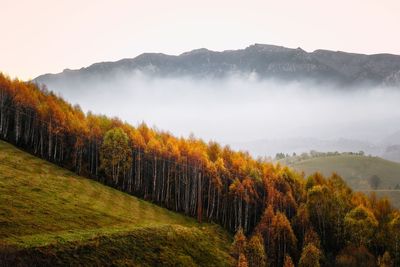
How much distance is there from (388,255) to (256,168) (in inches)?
2053

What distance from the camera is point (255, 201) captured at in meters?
132

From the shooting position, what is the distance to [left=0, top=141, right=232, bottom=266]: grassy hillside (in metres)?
52.7

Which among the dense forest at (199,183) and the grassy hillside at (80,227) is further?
the dense forest at (199,183)

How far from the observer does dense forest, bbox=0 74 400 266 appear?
396 ft

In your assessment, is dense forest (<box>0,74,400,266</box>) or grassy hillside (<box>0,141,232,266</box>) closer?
grassy hillside (<box>0,141,232,266</box>)

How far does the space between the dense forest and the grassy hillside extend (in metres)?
13.8

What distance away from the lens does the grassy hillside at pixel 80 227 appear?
5266cm

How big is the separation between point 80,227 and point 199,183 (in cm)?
6709

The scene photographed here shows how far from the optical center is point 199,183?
132 m

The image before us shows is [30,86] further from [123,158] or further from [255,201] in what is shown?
[255,201]

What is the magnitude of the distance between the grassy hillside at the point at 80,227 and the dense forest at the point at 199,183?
13765 millimetres

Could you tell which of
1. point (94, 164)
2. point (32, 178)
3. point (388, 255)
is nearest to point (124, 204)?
point (32, 178)

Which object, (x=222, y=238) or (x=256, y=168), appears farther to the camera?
(x=256, y=168)

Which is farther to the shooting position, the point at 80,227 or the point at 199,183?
the point at 199,183
